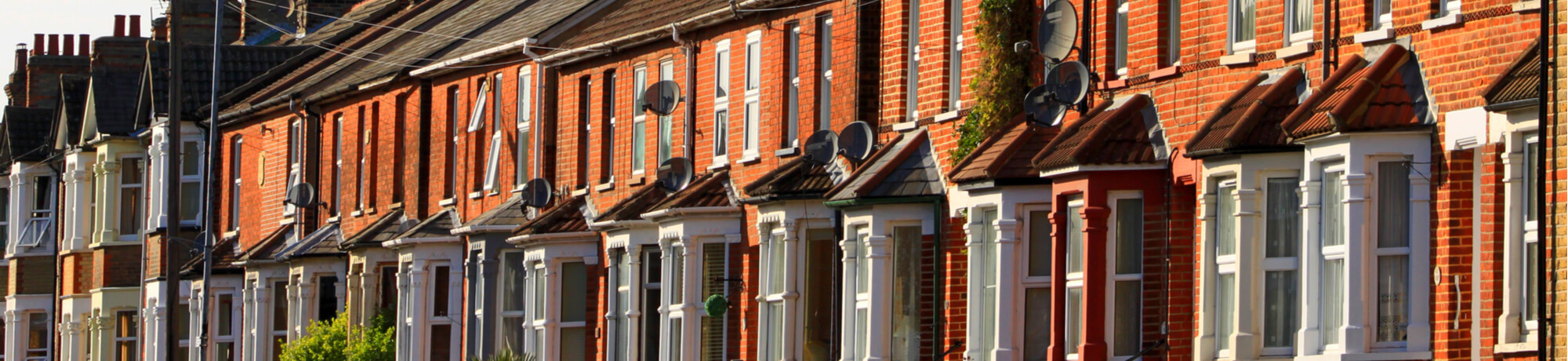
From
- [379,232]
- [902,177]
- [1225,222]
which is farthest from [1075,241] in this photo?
[379,232]

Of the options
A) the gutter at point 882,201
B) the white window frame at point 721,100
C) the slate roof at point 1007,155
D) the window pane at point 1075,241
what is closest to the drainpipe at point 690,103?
the white window frame at point 721,100

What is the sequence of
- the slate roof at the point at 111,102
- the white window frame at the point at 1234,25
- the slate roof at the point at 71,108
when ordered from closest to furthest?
the white window frame at the point at 1234,25 → the slate roof at the point at 111,102 → the slate roof at the point at 71,108

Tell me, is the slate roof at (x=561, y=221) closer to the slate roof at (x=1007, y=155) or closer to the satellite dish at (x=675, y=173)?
the satellite dish at (x=675, y=173)

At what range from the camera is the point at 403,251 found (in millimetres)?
38469

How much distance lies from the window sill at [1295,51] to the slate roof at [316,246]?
25194mm

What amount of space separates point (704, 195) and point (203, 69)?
2490 centimetres

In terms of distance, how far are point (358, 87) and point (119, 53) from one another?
15.9m

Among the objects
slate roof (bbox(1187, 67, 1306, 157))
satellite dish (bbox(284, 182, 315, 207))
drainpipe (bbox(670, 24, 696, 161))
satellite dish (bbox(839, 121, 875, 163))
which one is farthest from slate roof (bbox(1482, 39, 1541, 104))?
satellite dish (bbox(284, 182, 315, 207))

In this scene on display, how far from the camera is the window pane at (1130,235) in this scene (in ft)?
68.8

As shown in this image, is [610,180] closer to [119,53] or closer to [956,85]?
[956,85]

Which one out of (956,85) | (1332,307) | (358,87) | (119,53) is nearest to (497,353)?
(358,87)

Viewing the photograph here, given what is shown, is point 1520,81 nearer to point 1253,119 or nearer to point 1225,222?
point 1253,119

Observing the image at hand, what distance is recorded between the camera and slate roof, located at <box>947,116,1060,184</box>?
22281mm

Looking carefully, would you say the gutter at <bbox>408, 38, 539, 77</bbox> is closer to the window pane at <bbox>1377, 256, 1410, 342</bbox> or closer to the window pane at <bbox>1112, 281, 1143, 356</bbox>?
the window pane at <bbox>1112, 281, 1143, 356</bbox>
